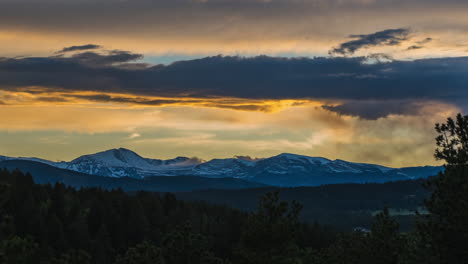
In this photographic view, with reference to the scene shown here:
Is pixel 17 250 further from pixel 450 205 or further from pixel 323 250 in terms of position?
pixel 323 250

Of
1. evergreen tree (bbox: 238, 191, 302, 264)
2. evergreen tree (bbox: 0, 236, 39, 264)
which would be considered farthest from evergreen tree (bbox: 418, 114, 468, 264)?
evergreen tree (bbox: 0, 236, 39, 264)

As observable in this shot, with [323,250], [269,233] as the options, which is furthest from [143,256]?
[323,250]

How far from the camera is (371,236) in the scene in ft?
212

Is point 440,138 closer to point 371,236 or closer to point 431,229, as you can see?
point 431,229

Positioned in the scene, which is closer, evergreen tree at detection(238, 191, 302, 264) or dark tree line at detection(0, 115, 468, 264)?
dark tree line at detection(0, 115, 468, 264)

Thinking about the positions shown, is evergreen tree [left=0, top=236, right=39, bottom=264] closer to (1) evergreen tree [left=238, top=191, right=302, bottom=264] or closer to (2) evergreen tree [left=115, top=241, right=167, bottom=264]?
(2) evergreen tree [left=115, top=241, right=167, bottom=264]

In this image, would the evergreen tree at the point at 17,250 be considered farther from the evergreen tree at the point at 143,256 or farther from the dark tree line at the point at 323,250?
the evergreen tree at the point at 143,256

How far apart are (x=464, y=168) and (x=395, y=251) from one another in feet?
62.5

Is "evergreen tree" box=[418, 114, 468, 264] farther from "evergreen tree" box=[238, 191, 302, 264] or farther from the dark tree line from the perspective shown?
"evergreen tree" box=[238, 191, 302, 264]

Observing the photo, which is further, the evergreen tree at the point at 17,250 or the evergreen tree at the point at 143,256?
the evergreen tree at the point at 143,256

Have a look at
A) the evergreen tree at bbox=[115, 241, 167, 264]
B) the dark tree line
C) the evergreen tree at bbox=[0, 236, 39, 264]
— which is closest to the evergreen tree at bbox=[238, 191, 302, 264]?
the dark tree line

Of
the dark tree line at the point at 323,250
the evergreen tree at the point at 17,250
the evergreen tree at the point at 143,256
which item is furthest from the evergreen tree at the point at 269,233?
the evergreen tree at the point at 17,250

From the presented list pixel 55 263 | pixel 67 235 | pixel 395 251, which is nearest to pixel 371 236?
pixel 395 251

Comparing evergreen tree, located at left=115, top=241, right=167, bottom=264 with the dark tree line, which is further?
evergreen tree, located at left=115, top=241, right=167, bottom=264
